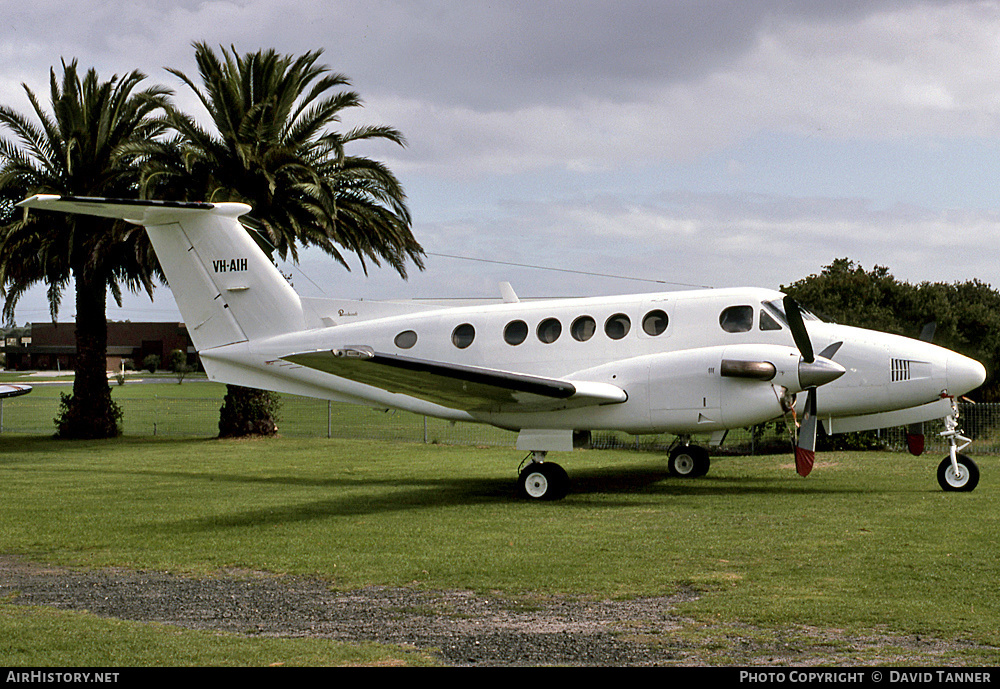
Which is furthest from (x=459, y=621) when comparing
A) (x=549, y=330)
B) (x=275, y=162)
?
(x=275, y=162)

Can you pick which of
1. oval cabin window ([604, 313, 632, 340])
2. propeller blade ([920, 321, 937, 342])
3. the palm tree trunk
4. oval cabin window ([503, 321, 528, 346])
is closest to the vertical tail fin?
oval cabin window ([503, 321, 528, 346])

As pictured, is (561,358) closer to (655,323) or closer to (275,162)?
(655,323)

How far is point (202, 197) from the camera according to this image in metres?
27.6

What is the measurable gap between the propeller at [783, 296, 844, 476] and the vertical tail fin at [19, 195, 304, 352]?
28.8 ft

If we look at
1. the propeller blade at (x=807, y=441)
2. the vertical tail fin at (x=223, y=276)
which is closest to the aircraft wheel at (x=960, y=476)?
the propeller blade at (x=807, y=441)

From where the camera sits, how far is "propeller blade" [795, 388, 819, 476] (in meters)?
13.2

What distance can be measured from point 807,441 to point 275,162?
64.2ft

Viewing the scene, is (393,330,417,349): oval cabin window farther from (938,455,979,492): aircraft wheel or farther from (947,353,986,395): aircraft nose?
(938,455,979,492): aircraft wheel

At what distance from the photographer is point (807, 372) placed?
12859 mm

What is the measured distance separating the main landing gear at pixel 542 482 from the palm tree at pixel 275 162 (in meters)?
15.2

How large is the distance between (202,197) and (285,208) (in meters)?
2.44

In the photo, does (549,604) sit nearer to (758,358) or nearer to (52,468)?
(758,358)

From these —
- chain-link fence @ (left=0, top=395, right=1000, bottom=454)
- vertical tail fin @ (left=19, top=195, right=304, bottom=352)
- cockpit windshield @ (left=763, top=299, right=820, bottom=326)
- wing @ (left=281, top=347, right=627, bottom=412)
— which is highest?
vertical tail fin @ (left=19, top=195, right=304, bottom=352)

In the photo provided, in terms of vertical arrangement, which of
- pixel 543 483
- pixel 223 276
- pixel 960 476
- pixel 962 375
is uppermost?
pixel 223 276
